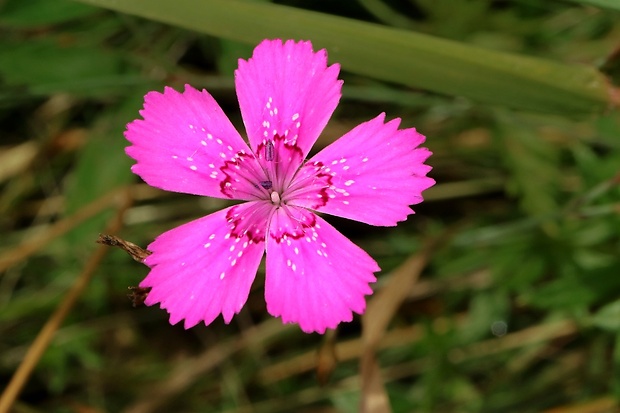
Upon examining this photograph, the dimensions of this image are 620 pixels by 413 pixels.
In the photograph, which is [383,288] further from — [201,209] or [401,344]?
[201,209]

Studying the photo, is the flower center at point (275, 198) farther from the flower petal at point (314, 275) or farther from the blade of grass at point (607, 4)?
the blade of grass at point (607, 4)

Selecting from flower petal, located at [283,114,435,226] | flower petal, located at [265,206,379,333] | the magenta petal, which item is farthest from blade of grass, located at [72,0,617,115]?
flower petal, located at [265,206,379,333]

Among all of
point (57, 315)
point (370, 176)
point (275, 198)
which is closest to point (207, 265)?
point (275, 198)

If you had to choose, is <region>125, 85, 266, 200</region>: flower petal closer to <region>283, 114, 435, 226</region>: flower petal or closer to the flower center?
the flower center

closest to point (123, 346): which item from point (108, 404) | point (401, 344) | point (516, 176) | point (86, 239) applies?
point (108, 404)

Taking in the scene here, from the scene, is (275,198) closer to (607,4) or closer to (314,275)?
(314,275)

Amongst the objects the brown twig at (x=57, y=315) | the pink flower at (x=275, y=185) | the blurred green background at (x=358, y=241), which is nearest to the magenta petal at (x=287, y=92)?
the pink flower at (x=275, y=185)
